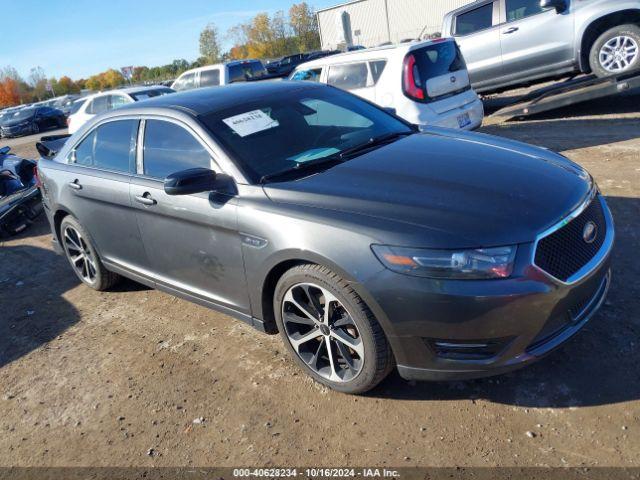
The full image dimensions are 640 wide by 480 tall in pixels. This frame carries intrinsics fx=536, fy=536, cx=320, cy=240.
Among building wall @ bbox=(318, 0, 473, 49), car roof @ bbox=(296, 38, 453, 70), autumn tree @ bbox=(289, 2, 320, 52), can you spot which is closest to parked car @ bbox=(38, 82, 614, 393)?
car roof @ bbox=(296, 38, 453, 70)

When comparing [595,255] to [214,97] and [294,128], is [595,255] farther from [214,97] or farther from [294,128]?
[214,97]

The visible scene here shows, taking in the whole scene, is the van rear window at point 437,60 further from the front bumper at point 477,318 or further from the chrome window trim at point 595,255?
the front bumper at point 477,318

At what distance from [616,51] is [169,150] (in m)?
7.70

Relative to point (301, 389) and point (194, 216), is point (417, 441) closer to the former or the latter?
point (301, 389)

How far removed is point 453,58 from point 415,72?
30.5 inches

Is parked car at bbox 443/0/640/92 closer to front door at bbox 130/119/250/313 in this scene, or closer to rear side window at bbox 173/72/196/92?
front door at bbox 130/119/250/313

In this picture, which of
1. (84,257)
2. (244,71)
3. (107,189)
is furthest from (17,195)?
Result: (244,71)

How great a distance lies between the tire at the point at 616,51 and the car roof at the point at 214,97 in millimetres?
6236

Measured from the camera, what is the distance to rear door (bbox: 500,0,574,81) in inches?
344

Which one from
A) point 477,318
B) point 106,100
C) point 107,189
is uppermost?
point 106,100

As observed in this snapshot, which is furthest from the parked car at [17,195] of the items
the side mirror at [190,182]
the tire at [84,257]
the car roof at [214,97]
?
the side mirror at [190,182]

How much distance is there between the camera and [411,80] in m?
7.00

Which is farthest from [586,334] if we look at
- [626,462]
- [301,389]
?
[301,389]

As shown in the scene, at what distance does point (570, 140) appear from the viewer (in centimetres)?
765
